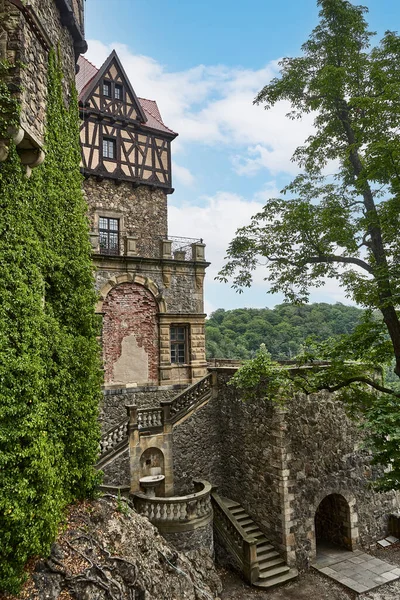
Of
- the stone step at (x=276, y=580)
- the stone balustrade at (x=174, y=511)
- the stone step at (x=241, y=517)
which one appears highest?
the stone balustrade at (x=174, y=511)

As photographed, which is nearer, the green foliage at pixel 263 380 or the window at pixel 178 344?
the green foliage at pixel 263 380

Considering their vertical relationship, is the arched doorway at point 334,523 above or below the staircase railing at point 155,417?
below

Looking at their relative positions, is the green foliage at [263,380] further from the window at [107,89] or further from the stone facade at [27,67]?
the window at [107,89]

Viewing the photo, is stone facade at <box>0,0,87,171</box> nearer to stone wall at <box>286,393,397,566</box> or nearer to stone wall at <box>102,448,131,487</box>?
stone wall at <box>102,448,131,487</box>

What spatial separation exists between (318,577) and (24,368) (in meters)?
11.4

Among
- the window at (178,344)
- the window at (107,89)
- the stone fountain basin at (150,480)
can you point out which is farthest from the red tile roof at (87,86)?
the stone fountain basin at (150,480)

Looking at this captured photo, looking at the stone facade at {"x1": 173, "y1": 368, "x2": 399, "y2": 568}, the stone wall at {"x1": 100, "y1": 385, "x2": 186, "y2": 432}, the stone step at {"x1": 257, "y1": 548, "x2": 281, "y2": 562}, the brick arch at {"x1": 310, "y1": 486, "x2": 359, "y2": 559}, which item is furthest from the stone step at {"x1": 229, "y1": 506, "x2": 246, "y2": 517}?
the stone wall at {"x1": 100, "y1": 385, "x2": 186, "y2": 432}

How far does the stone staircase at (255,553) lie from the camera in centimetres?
1077

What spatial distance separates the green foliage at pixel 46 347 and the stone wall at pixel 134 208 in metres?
8.65

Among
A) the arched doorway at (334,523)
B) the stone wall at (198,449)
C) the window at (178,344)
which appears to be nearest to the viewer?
the stone wall at (198,449)

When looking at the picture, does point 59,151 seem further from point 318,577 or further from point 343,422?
point 318,577

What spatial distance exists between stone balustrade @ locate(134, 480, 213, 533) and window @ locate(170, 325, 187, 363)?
21.3 feet

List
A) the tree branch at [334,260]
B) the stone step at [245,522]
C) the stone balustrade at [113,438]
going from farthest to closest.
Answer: the stone step at [245,522] → the stone balustrade at [113,438] → the tree branch at [334,260]

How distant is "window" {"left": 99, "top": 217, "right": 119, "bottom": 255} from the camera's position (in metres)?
16.9
